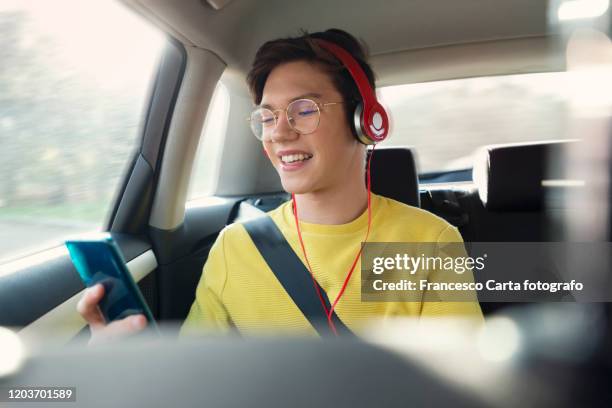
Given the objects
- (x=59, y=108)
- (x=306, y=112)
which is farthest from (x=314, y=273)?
(x=59, y=108)

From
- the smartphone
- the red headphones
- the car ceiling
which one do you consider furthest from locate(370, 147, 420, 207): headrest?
the smartphone

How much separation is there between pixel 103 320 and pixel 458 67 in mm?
1744

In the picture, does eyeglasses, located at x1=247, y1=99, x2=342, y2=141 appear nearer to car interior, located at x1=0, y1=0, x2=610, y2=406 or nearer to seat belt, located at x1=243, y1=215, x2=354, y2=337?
seat belt, located at x1=243, y1=215, x2=354, y2=337

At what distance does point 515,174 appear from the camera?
1762 mm

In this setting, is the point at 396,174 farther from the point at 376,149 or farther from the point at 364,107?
the point at 364,107

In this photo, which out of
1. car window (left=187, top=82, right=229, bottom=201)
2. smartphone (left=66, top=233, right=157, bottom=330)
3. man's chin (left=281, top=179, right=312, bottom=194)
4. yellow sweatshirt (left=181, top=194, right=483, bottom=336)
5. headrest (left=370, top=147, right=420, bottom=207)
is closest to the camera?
smartphone (left=66, top=233, right=157, bottom=330)

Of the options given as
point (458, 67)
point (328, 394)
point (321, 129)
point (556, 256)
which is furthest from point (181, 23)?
point (328, 394)

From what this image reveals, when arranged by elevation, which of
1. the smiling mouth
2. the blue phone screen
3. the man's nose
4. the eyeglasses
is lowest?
the blue phone screen

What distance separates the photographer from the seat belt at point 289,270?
1028 millimetres

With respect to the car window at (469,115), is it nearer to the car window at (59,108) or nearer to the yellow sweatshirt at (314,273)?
the yellow sweatshirt at (314,273)

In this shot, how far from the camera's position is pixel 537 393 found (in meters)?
0.43

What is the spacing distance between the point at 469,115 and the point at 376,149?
348mm

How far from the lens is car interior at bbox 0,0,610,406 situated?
165cm

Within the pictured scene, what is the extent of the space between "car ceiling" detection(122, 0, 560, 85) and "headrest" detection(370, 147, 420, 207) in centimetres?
42
